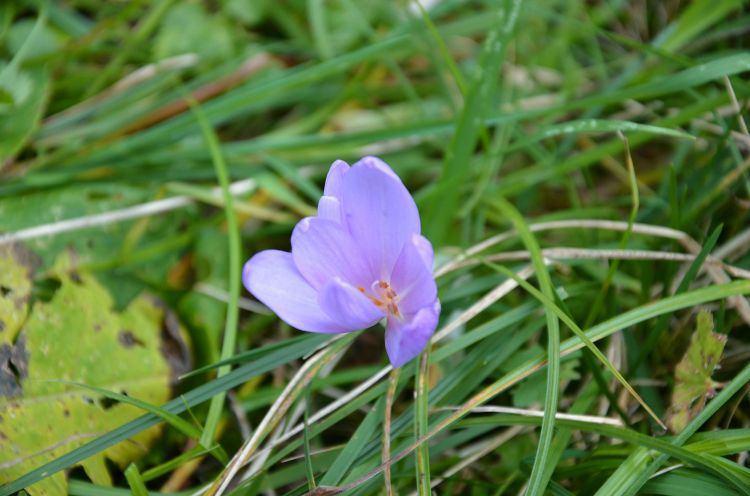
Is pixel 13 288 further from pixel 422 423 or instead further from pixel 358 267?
pixel 422 423

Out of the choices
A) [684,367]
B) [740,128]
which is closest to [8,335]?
[684,367]

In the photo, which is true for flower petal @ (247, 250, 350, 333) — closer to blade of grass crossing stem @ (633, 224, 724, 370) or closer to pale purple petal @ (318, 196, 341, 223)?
pale purple petal @ (318, 196, 341, 223)

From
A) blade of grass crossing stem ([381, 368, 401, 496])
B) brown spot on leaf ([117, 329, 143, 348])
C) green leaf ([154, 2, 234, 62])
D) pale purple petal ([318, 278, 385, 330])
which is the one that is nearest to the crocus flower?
pale purple petal ([318, 278, 385, 330])

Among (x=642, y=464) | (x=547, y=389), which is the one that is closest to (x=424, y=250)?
(x=547, y=389)

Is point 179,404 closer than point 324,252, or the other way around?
point 324,252

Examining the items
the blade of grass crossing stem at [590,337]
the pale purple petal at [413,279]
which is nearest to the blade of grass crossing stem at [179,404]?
the blade of grass crossing stem at [590,337]

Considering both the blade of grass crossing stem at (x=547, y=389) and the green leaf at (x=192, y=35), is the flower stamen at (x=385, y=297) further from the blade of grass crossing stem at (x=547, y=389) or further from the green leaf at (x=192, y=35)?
the green leaf at (x=192, y=35)
